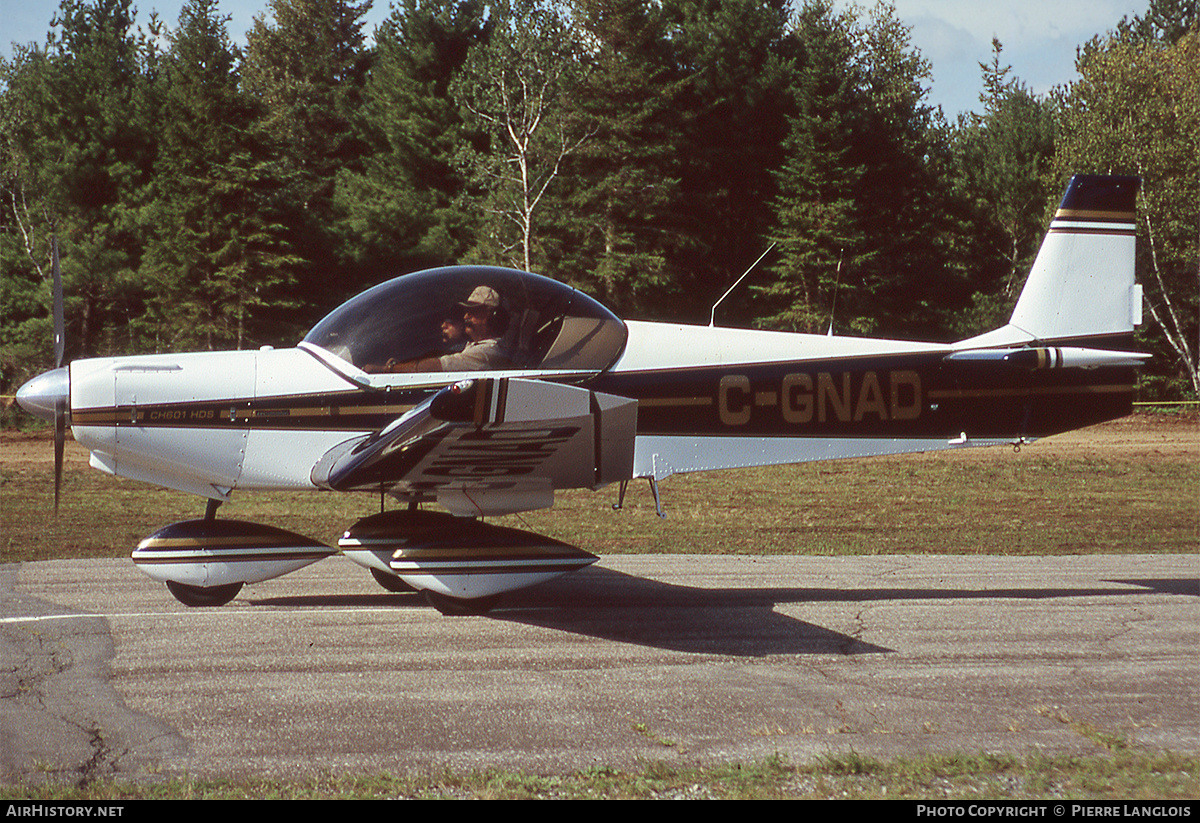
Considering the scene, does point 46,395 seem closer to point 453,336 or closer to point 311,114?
point 453,336

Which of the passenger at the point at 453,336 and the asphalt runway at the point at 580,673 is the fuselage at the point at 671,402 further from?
the asphalt runway at the point at 580,673

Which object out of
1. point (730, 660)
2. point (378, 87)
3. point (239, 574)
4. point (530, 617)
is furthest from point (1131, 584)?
point (378, 87)

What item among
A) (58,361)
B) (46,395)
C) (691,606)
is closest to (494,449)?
(691,606)

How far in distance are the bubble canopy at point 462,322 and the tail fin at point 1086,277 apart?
333cm

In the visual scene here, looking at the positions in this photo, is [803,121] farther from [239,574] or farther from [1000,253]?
[239,574]

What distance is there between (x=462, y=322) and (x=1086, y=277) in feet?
17.0

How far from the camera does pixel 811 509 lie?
50.3 feet

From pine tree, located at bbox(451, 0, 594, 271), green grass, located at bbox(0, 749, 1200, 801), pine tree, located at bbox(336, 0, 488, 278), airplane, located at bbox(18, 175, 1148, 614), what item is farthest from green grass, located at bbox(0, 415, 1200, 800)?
pine tree, located at bbox(451, 0, 594, 271)

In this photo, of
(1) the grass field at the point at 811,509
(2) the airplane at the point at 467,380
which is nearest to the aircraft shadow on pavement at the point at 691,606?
(2) the airplane at the point at 467,380

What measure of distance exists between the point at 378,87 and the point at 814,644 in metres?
36.1

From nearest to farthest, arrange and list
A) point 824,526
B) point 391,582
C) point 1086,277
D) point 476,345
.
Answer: point 476,345 → point 391,582 → point 1086,277 → point 824,526

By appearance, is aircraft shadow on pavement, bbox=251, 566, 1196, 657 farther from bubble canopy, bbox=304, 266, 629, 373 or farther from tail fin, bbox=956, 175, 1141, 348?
tail fin, bbox=956, 175, 1141, 348

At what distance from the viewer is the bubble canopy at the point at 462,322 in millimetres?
7023

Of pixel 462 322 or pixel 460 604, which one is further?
pixel 460 604
